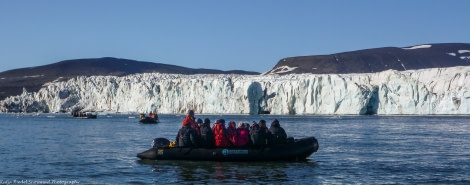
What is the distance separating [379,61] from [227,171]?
138 metres

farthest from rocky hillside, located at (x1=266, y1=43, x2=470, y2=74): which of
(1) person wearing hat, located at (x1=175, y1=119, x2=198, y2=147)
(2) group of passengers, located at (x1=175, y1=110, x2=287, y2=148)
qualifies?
(1) person wearing hat, located at (x1=175, y1=119, x2=198, y2=147)

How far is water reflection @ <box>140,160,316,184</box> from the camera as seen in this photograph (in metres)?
16.7

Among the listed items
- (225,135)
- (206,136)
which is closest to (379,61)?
(225,135)

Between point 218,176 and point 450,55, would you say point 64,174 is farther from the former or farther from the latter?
point 450,55

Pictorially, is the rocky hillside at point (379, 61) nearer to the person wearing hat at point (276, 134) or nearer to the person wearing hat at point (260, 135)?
the person wearing hat at point (276, 134)

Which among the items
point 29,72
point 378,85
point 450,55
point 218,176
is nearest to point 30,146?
point 218,176

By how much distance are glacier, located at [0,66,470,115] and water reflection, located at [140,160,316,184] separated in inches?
1746

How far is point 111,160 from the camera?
68.8 ft

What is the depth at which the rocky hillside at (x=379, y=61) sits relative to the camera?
468 feet

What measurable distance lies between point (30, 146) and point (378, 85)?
43.8 m

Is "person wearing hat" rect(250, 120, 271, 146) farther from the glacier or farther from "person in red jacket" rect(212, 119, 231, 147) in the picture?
the glacier

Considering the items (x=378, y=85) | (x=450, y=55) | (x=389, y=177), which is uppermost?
(x=450, y=55)

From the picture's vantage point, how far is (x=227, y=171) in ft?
59.7

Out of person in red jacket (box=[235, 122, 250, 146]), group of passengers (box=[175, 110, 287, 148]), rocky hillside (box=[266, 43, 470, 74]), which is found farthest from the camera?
rocky hillside (box=[266, 43, 470, 74])
